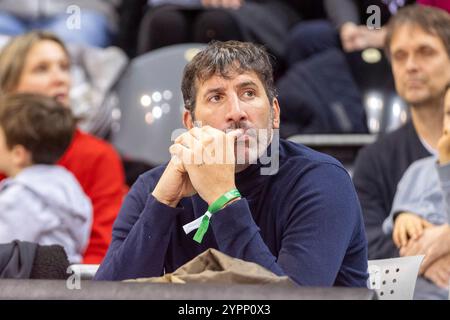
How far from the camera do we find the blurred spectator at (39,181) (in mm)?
2340

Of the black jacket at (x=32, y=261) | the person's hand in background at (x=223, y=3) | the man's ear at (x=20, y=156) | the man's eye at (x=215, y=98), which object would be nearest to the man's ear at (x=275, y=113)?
the man's eye at (x=215, y=98)

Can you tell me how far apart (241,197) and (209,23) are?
1.79 meters

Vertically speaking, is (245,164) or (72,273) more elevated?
(245,164)

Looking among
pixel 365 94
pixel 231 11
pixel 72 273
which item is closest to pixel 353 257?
pixel 72 273

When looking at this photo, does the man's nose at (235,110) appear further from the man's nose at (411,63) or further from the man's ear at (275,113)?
the man's nose at (411,63)

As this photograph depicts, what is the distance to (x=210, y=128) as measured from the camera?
1.63m

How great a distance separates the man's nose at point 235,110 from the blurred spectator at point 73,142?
995 millimetres

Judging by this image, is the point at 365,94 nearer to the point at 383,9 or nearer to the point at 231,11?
the point at 383,9

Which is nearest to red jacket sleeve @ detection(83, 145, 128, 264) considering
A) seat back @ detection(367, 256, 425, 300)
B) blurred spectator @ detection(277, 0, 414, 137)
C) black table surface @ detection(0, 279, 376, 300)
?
blurred spectator @ detection(277, 0, 414, 137)

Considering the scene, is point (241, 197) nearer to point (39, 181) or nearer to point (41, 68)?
point (39, 181)

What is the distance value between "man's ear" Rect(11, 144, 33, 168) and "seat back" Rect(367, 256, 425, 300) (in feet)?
3.35

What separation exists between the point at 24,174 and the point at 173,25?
3.75ft

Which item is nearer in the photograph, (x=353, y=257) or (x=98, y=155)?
(x=353, y=257)

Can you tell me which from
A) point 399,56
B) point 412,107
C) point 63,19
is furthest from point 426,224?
point 63,19
